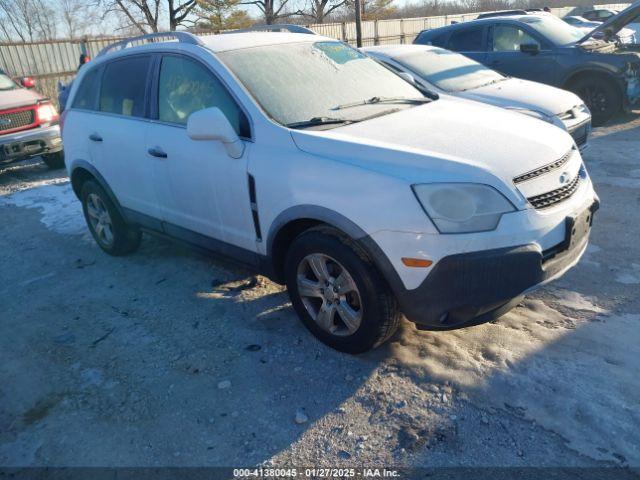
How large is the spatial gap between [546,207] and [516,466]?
1.29 metres

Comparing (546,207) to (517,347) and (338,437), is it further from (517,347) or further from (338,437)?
(338,437)

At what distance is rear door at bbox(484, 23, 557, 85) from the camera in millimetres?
8719

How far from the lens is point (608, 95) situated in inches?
336

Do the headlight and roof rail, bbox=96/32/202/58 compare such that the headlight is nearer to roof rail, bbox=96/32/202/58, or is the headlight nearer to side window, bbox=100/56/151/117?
roof rail, bbox=96/32/202/58

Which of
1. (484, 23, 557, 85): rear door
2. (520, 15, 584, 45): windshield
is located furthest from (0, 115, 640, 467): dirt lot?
(520, 15, 584, 45): windshield

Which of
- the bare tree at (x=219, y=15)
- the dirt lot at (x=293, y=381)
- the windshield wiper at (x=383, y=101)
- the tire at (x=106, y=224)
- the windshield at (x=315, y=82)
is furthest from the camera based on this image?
the bare tree at (x=219, y=15)

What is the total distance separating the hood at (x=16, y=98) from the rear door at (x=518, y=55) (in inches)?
298

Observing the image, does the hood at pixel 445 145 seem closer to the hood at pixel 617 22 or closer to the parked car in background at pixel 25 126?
the hood at pixel 617 22

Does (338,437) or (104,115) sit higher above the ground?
(104,115)

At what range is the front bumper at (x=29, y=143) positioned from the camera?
8359 mm

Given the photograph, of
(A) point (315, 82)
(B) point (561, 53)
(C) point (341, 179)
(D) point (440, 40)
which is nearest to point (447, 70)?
(D) point (440, 40)

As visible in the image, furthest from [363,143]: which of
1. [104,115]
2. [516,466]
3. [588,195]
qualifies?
[104,115]

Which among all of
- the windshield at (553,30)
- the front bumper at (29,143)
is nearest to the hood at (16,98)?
the front bumper at (29,143)

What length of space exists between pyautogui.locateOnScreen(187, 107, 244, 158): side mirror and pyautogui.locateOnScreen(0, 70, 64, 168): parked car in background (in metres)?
6.50
